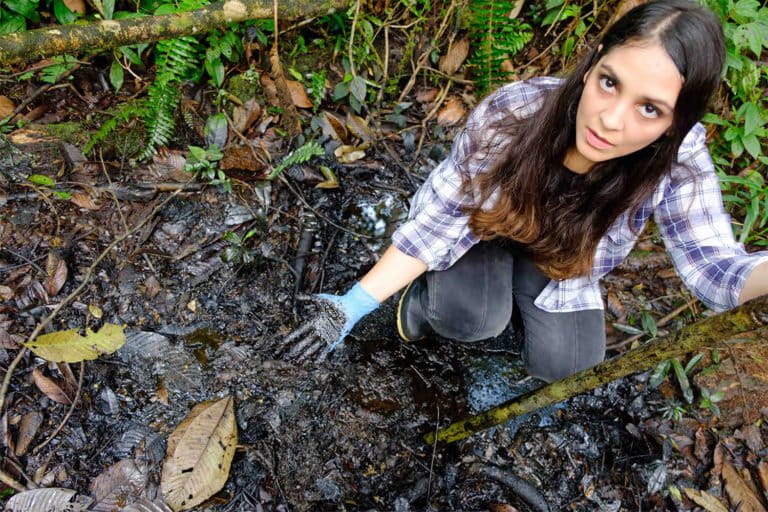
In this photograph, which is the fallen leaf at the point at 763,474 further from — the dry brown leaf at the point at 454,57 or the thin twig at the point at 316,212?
the dry brown leaf at the point at 454,57

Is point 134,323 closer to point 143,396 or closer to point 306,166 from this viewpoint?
point 143,396

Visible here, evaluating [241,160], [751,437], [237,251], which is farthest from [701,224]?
[241,160]

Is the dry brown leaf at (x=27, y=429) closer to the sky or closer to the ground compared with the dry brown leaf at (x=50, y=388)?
closer to the ground

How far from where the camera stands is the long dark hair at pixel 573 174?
1.37m

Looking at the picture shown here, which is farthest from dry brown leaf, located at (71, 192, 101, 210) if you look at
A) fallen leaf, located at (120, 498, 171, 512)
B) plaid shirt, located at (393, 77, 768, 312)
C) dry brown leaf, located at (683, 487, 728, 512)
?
dry brown leaf, located at (683, 487, 728, 512)

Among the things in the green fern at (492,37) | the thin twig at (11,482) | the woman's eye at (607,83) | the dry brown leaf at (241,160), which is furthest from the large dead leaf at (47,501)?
the green fern at (492,37)

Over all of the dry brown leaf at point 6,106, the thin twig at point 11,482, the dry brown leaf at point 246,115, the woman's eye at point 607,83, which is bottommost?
the thin twig at point 11,482

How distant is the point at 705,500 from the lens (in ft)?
7.05

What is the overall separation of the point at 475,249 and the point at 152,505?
63.6 inches

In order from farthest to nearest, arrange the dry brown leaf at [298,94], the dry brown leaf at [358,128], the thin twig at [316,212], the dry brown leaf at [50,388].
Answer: the dry brown leaf at [358,128] → the dry brown leaf at [298,94] → the thin twig at [316,212] → the dry brown leaf at [50,388]

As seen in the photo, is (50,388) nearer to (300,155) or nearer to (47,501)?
(47,501)

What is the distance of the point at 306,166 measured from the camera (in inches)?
111

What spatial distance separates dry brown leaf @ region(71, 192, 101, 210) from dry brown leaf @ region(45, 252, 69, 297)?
0.28 metres

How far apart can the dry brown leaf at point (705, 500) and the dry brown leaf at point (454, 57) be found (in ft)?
8.45
